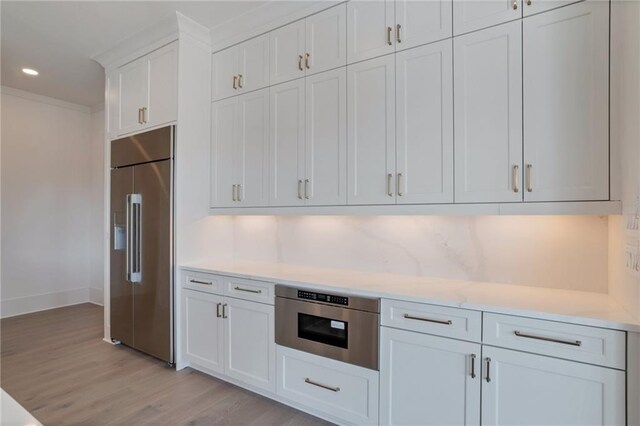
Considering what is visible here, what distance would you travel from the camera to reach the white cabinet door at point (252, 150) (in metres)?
2.78

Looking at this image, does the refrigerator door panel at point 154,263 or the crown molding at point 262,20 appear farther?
the refrigerator door panel at point 154,263

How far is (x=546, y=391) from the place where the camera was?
152 centimetres

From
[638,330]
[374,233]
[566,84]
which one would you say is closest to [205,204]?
[374,233]

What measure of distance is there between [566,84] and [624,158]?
45cm

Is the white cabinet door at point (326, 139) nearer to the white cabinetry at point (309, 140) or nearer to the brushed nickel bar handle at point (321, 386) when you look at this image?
the white cabinetry at point (309, 140)

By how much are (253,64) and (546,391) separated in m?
2.91

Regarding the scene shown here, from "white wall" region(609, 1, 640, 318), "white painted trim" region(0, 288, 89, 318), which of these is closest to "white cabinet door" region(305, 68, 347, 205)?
"white wall" region(609, 1, 640, 318)

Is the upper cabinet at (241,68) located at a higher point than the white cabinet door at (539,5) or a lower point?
higher

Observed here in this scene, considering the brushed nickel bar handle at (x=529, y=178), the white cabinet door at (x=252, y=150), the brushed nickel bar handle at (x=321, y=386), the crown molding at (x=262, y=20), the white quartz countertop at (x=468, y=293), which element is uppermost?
the crown molding at (x=262, y=20)

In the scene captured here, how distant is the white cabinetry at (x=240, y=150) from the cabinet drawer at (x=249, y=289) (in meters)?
0.66

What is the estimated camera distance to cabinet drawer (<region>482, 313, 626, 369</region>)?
1.41 meters

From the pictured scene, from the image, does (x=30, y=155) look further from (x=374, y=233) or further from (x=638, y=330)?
(x=638, y=330)

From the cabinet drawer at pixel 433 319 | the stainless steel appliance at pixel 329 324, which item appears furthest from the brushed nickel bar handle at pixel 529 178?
the stainless steel appliance at pixel 329 324

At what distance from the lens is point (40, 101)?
4727 mm
